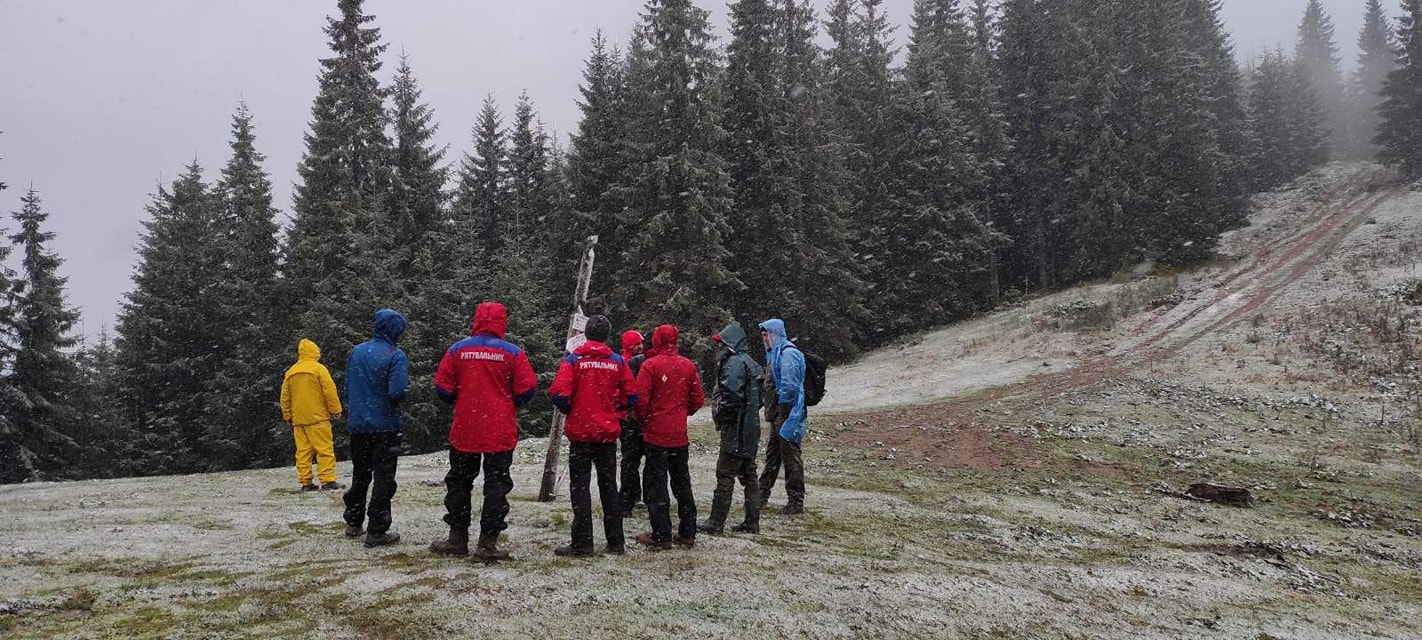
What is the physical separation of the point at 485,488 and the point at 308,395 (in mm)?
5959

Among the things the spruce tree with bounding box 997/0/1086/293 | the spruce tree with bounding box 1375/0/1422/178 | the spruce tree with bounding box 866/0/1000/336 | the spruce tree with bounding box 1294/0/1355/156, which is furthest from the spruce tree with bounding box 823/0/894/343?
the spruce tree with bounding box 1294/0/1355/156

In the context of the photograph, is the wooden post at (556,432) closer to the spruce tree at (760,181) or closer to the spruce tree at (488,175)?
the spruce tree at (760,181)

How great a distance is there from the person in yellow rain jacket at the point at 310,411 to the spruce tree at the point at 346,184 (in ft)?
49.4

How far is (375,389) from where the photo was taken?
270 inches

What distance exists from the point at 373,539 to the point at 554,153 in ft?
117

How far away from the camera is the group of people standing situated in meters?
6.24

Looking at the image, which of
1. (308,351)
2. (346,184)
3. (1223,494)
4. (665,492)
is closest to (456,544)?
(665,492)

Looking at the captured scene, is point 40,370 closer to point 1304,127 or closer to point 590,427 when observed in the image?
point 590,427

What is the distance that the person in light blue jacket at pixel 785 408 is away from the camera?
8.45 m

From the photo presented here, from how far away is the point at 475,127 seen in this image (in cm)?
4009

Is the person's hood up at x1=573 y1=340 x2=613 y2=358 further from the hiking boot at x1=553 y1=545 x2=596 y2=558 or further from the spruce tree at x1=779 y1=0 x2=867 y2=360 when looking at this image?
the spruce tree at x1=779 y1=0 x2=867 y2=360

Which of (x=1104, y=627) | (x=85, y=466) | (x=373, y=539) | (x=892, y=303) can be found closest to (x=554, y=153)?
(x=892, y=303)

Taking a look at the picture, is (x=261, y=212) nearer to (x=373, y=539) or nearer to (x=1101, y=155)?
(x=373, y=539)

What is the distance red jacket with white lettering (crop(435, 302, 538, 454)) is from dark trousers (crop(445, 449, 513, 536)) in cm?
10
